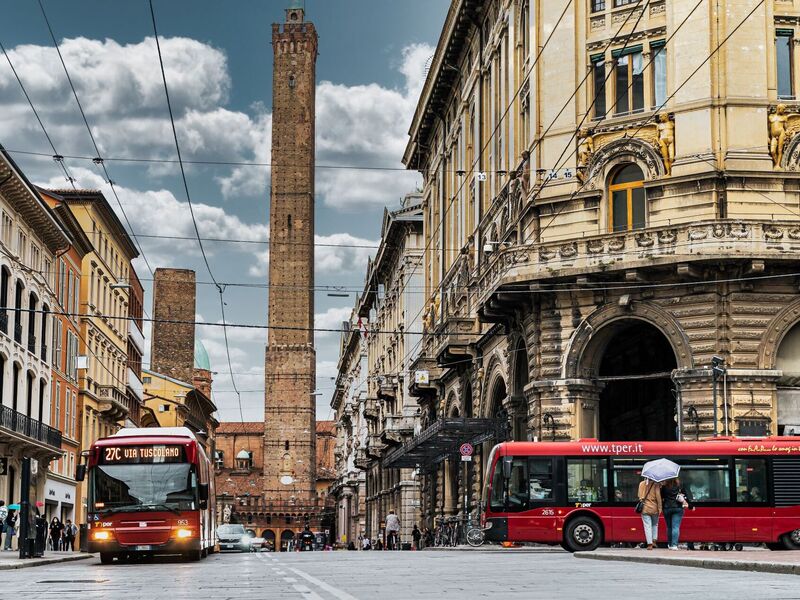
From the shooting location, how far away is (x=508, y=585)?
1579cm

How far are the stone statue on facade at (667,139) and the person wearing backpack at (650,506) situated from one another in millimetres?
12206

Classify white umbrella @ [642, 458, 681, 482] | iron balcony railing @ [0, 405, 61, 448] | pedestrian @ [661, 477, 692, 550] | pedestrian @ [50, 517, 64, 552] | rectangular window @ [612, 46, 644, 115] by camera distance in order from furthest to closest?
pedestrian @ [50, 517, 64, 552]
iron balcony railing @ [0, 405, 61, 448]
rectangular window @ [612, 46, 644, 115]
pedestrian @ [661, 477, 692, 550]
white umbrella @ [642, 458, 681, 482]

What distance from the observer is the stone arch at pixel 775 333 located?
3372cm

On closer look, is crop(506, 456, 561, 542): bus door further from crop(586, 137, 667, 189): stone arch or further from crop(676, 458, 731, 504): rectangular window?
crop(586, 137, 667, 189): stone arch

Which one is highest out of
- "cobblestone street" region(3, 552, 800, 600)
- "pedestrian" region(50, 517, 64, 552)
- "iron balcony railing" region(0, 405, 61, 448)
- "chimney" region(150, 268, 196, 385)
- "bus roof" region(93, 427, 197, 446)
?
"chimney" region(150, 268, 196, 385)

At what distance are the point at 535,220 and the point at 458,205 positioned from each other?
15.5 metres

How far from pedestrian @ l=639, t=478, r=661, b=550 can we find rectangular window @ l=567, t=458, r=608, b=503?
513 cm

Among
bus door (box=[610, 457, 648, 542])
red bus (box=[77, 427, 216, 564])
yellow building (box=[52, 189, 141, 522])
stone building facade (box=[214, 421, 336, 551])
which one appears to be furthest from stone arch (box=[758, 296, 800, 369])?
stone building facade (box=[214, 421, 336, 551])

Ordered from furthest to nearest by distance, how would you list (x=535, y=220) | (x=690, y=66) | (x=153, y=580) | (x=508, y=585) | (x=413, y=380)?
1. (x=413, y=380)
2. (x=535, y=220)
3. (x=690, y=66)
4. (x=153, y=580)
5. (x=508, y=585)

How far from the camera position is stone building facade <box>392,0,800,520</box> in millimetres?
33812

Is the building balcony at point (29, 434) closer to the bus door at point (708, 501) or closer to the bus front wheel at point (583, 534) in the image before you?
the bus front wheel at point (583, 534)

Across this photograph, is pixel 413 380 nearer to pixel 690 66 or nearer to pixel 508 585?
pixel 690 66

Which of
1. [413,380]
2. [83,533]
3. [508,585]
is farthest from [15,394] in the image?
[508,585]

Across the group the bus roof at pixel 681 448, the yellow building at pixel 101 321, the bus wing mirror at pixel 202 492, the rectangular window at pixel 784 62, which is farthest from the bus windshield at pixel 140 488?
the yellow building at pixel 101 321
